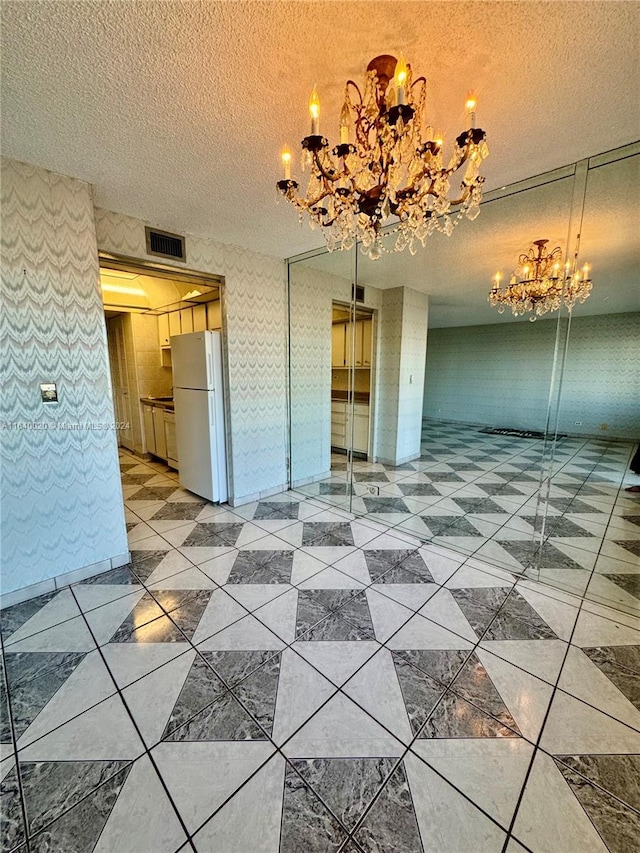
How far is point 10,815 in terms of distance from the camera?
1016mm

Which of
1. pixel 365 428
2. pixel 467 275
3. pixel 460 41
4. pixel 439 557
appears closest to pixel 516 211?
pixel 467 275

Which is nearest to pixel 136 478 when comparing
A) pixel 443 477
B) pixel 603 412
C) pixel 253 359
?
pixel 253 359

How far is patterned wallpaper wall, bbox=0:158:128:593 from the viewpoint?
190 cm

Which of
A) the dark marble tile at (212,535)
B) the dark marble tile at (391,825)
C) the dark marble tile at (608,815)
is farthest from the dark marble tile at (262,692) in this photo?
the dark marble tile at (212,535)

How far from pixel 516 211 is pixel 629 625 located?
2.80 metres

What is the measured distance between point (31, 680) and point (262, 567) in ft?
4.18

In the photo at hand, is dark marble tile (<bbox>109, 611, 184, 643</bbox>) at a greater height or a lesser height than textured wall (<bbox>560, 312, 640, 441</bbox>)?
lesser

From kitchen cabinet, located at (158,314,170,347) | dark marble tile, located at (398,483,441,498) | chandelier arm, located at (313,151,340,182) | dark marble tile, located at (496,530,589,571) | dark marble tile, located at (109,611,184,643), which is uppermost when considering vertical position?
chandelier arm, located at (313,151,340,182)

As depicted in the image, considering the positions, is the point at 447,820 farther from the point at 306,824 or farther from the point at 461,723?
the point at 306,824

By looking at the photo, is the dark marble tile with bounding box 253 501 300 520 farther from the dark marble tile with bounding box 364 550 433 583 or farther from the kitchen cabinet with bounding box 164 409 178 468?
the kitchen cabinet with bounding box 164 409 178 468

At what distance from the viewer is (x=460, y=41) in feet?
3.89

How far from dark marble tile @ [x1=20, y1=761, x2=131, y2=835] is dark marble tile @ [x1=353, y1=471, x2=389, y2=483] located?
3.35 m

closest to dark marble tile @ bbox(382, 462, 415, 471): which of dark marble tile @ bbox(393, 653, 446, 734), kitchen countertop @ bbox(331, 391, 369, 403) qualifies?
kitchen countertop @ bbox(331, 391, 369, 403)

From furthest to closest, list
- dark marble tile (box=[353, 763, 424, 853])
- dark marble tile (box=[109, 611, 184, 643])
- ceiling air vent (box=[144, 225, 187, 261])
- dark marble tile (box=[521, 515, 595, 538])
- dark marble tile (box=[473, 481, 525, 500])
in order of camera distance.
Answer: dark marble tile (box=[473, 481, 525, 500])
dark marble tile (box=[521, 515, 595, 538])
ceiling air vent (box=[144, 225, 187, 261])
dark marble tile (box=[109, 611, 184, 643])
dark marble tile (box=[353, 763, 424, 853])
